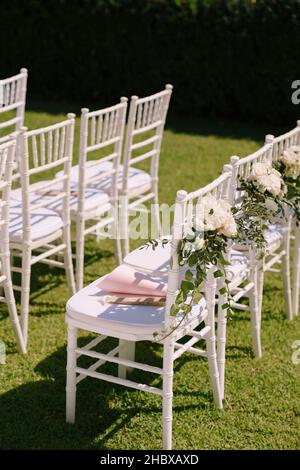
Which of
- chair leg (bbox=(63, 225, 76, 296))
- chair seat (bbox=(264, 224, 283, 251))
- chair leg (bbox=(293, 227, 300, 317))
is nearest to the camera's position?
chair seat (bbox=(264, 224, 283, 251))

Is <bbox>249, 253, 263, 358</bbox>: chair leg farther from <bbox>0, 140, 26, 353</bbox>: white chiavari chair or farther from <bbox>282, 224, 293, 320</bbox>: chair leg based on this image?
<bbox>0, 140, 26, 353</bbox>: white chiavari chair

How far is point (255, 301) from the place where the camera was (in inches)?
179

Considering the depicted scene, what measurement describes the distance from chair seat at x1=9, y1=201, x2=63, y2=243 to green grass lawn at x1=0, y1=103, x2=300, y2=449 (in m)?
0.61

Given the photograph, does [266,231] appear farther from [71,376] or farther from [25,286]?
[71,376]

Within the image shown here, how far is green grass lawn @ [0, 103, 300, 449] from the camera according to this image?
151 inches

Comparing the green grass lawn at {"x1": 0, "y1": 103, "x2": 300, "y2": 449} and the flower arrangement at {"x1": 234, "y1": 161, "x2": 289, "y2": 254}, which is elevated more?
the flower arrangement at {"x1": 234, "y1": 161, "x2": 289, "y2": 254}

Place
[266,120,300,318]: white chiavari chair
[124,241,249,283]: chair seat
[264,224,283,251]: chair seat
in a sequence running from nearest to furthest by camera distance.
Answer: [124,241,249,283]: chair seat → [266,120,300,318]: white chiavari chair → [264,224,283,251]: chair seat

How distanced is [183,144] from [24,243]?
4.91 meters

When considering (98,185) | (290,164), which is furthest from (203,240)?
(98,185)

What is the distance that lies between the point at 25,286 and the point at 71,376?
94cm

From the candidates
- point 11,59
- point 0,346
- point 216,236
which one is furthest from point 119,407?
point 11,59

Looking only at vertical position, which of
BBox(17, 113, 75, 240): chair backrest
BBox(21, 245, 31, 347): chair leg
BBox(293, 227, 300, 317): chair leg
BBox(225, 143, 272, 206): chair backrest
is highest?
BBox(225, 143, 272, 206): chair backrest

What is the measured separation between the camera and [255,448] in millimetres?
3818

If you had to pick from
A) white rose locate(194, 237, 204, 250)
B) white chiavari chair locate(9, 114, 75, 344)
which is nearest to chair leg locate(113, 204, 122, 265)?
white chiavari chair locate(9, 114, 75, 344)
